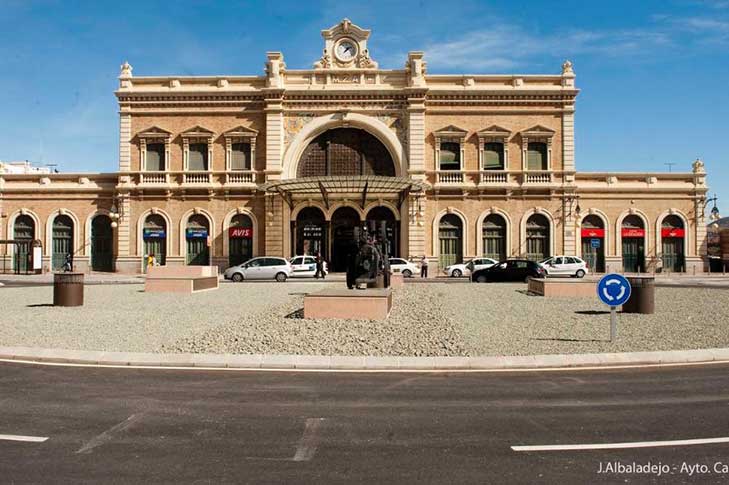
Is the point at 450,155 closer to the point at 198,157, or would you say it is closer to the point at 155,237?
the point at 198,157

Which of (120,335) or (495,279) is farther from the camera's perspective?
(495,279)

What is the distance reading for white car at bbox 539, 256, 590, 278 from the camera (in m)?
37.5

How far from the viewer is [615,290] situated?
465 inches

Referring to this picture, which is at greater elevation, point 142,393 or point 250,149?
point 250,149

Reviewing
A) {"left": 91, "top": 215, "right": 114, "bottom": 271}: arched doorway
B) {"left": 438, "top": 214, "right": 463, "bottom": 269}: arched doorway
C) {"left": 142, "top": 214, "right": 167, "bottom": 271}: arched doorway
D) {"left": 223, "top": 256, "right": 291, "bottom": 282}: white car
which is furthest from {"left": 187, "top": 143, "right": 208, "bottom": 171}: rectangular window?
{"left": 438, "top": 214, "right": 463, "bottom": 269}: arched doorway

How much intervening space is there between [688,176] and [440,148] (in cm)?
1816

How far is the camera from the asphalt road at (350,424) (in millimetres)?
5168

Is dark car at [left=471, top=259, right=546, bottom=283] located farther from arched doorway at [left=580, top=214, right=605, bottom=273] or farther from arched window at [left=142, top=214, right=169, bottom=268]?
arched window at [left=142, top=214, right=169, bottom=268]

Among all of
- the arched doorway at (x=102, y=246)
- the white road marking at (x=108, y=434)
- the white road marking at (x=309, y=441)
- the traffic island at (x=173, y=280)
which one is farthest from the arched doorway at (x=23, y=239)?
the white road marking at (x=309, y=441)

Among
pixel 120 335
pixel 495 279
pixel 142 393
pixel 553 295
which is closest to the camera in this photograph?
pixel 142 393

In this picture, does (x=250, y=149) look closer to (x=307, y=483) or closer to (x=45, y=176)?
(x=45, y=176)

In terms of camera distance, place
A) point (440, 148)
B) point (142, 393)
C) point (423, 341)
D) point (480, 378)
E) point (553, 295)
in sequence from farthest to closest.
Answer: point (440, 148), point (553, 295), point (423, 341), point (480, 378), point (142, 393)

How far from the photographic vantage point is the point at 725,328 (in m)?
13.8

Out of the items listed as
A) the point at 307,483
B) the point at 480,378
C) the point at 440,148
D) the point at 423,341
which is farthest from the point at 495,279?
the point at 307,483
